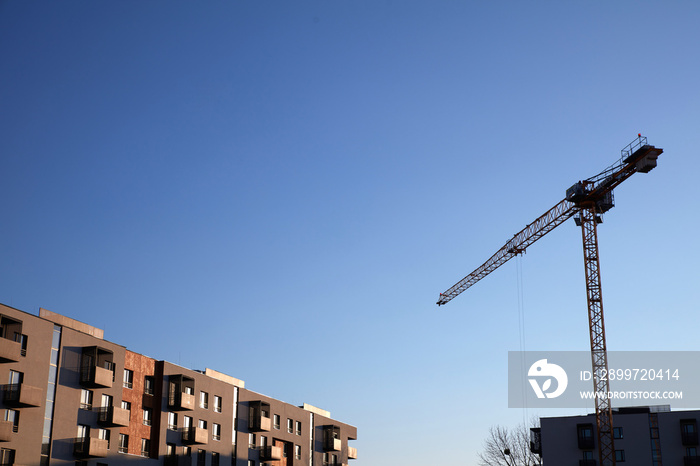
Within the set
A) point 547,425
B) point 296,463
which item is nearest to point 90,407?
point 296,463

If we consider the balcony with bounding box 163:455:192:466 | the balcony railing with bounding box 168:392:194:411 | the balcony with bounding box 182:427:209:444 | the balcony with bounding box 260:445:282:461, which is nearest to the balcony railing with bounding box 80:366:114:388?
the balcony railing with bounding box 168:392:194:411

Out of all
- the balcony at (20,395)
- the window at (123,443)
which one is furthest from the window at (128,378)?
the balcony at (20,395)

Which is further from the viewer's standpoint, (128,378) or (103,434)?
(128,378)

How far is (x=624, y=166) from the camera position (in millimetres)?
78750

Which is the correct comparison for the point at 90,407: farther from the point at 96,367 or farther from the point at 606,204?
the point at 606,204

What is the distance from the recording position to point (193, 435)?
6794 cm

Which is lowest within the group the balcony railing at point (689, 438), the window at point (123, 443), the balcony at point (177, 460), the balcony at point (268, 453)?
the balcony at point (177, 460)

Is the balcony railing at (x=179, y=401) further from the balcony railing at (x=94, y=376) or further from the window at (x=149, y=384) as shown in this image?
the balcony railing at (x=94, y=376)

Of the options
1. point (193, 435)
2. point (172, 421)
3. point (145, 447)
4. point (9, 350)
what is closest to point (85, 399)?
point (9, 350)

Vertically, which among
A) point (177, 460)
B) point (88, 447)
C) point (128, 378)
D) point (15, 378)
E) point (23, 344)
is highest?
point (23, 344)

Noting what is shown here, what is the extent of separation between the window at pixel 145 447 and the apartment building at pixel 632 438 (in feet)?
148

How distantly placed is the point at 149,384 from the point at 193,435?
6.54 meters

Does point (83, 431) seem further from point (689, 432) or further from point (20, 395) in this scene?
point (689, 432)

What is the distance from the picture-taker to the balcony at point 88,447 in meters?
55.1
